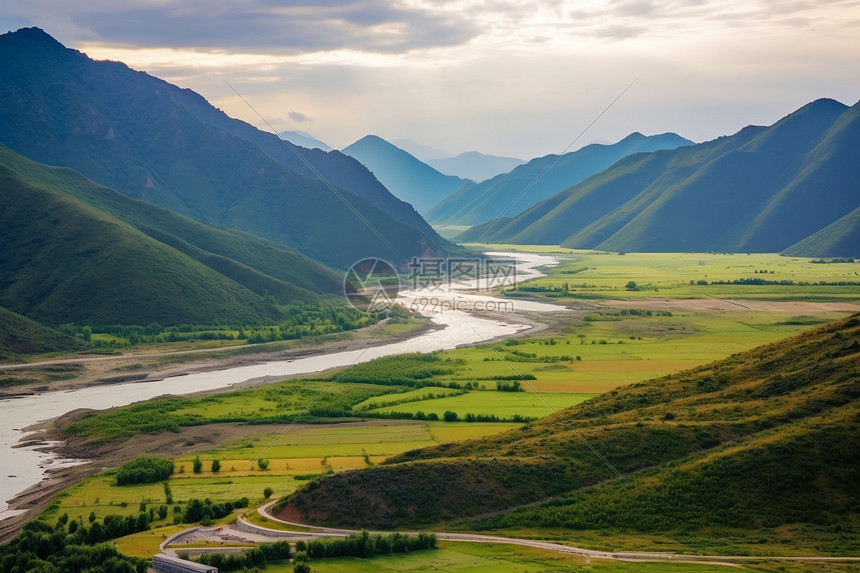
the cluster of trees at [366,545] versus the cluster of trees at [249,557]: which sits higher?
the cluster of trees at [249,557]

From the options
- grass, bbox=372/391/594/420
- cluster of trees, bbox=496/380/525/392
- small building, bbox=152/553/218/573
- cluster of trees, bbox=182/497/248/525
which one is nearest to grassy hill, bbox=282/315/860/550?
cluster of trees, bbox=182/497/248/525

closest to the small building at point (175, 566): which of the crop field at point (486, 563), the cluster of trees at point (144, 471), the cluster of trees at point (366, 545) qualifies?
the crop field at point (486, 563)

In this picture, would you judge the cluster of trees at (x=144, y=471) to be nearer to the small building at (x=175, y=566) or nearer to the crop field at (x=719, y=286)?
the small building at (x=175, y=566)

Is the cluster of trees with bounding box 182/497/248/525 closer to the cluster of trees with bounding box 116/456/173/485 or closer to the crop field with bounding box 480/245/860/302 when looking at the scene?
the cluster of trees with bounding box 116/456/173/485

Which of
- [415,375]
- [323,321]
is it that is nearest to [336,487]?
[415,375]

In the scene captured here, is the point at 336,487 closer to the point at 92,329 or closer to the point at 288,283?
the point at 92,329

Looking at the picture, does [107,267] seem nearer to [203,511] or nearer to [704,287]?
[203,511]

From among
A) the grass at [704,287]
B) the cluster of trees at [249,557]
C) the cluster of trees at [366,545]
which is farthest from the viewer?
the grass at [704,287]
